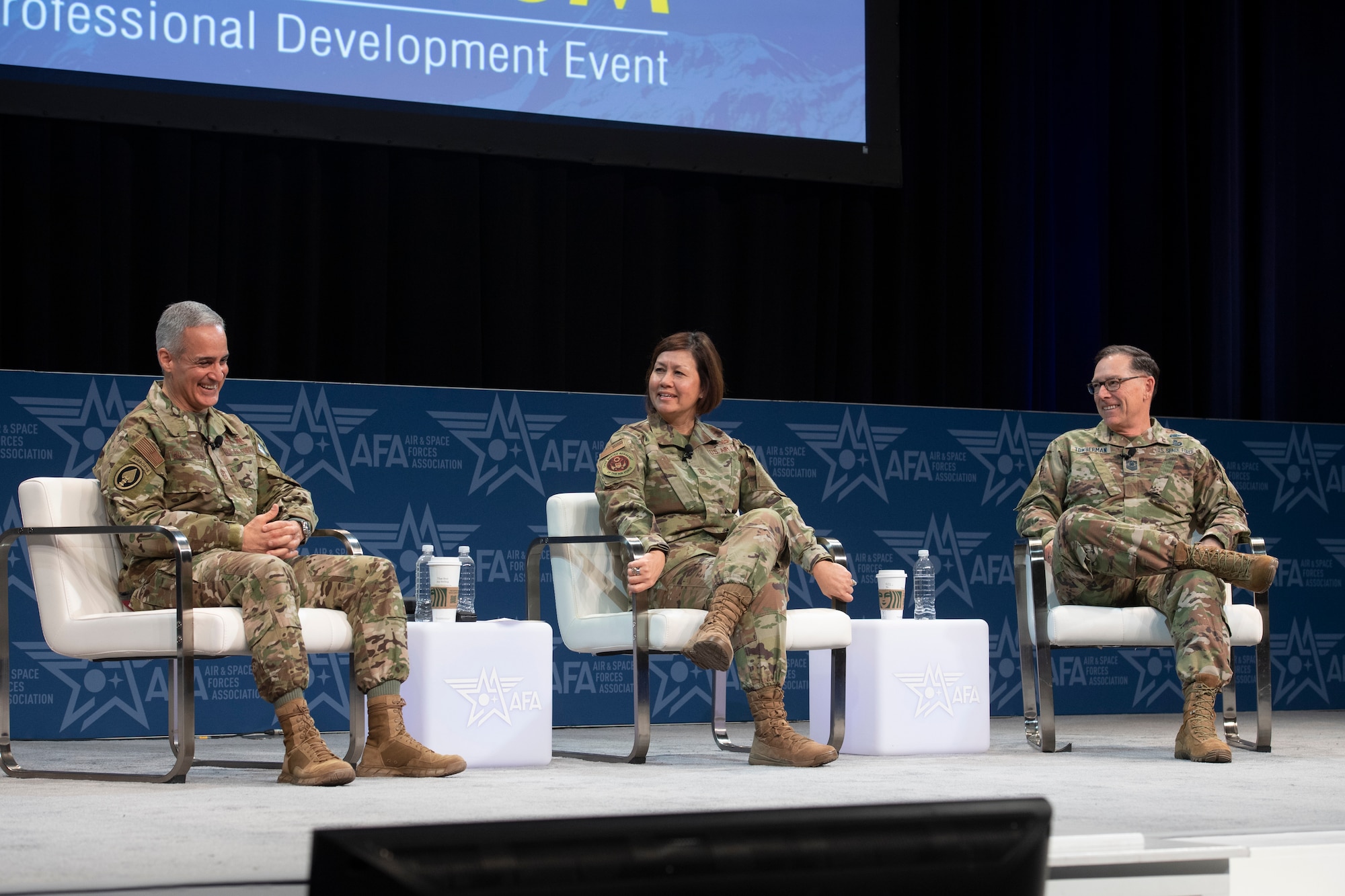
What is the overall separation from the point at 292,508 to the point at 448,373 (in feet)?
6.59

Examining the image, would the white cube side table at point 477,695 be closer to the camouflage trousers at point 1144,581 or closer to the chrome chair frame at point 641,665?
the chrome chair frame at point 641,665

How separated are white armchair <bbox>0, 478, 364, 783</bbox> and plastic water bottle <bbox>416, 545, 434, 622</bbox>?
70 cm

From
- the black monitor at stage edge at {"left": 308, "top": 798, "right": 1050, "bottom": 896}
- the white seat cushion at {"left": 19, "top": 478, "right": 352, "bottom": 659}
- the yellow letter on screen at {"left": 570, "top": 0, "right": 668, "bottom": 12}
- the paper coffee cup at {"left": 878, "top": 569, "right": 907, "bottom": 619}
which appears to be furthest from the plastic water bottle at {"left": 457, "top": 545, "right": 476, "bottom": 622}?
the black monitor at stage edge at {"left": 308, "top": 798, "right": 1050, "bottom": 896}

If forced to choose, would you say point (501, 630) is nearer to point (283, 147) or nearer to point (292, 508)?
point (292, 508)

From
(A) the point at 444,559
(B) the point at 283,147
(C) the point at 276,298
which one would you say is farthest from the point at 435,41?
(A) the point at 444,559

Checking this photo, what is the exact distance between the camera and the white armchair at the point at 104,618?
9.96ft

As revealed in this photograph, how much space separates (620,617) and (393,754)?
26.9 inches

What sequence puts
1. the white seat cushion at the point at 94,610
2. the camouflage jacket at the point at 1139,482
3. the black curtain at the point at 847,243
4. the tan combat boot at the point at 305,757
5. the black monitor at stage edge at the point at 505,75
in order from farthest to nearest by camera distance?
the black curtain at the point at 847,243, the black monitor at stage edge at the point at 505,75, the camouflage jacket at the point at 1139,482, the white seat cushion at the point at 94,610, the tan combat boot at the point at 305,757

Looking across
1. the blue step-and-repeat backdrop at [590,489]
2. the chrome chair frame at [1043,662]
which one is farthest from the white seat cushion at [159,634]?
the chrome chair frame at [1043,662]

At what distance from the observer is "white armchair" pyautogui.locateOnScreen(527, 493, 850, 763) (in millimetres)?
3605

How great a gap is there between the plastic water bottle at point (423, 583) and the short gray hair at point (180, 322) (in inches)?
34.7

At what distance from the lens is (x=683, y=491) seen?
12.9 feet

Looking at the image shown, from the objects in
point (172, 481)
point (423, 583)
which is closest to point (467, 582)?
point (423, 583)

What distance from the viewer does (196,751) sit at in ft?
12.6
